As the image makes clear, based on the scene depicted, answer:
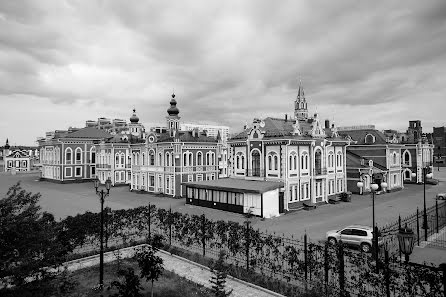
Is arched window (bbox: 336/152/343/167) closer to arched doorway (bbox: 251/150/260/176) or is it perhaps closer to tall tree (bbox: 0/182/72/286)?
arched doorway (bbox: 251/150/260/176)

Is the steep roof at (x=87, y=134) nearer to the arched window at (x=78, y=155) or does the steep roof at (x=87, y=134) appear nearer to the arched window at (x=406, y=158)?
the arched window at (x=78, y=155)

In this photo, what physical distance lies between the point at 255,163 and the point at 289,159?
157 inches

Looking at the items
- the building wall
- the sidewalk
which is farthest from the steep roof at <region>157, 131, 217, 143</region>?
the sidewalk

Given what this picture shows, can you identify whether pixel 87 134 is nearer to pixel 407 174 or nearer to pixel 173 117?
pixel 173 117

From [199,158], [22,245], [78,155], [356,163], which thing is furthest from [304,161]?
[78,155]

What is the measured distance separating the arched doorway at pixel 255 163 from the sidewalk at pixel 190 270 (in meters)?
16.9

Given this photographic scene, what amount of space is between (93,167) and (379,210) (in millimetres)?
51692

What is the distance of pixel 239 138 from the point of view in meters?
34.3

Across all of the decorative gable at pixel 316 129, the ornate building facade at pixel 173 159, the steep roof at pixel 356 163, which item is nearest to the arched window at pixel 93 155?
the ornate building facade at pixel 173 159

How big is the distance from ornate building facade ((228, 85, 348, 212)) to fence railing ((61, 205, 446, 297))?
487 inches

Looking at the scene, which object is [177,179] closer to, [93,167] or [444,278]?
[93,167]

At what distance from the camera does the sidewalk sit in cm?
1227

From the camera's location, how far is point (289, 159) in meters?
30.5

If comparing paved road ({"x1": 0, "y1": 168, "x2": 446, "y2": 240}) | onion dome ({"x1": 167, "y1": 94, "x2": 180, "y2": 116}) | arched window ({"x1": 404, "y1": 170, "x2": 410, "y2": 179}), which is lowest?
paved road ({"x1": 0, "y1": 168, "x2": 446, "y2": 240})
